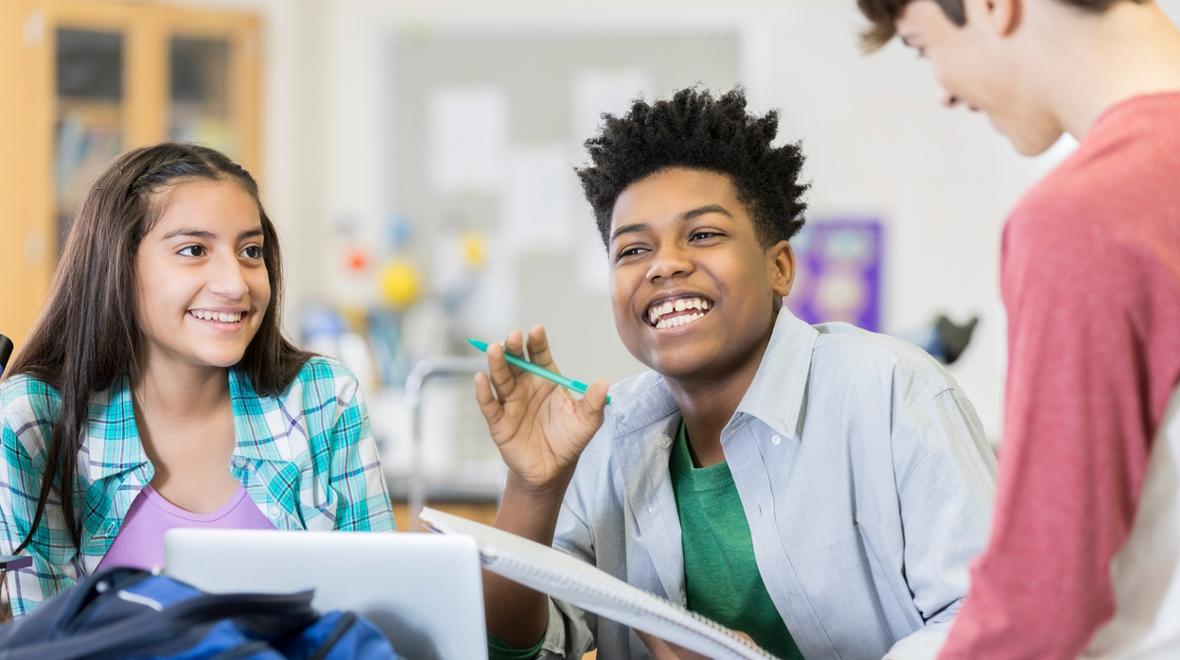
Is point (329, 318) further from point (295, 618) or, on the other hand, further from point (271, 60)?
point (295, 618)

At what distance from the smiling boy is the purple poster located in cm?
262

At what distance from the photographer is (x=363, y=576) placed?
1002 millimetres

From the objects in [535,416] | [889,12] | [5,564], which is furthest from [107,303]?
[889,12]

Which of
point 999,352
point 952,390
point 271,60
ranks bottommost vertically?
point 999,352

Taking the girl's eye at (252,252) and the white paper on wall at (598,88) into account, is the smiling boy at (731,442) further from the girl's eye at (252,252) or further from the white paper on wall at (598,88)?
the white paper on wall at (598,88)

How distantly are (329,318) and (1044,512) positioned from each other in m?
3.70

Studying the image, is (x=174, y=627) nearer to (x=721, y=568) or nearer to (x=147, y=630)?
(x=147, y=630)

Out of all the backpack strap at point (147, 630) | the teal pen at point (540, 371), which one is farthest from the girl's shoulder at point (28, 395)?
the backpack strap at point (147, 630)

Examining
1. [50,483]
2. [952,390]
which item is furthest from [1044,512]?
[50,483]

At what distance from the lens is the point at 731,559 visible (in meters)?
1.40

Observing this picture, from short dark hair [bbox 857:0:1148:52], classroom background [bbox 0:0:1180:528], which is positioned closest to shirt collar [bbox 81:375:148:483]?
short dark hair [bbox 857:0:1148:52]

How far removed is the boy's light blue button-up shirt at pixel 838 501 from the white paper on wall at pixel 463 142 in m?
3.48

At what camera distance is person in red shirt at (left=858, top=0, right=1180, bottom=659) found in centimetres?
76

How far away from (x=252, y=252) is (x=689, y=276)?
60 centimetres
